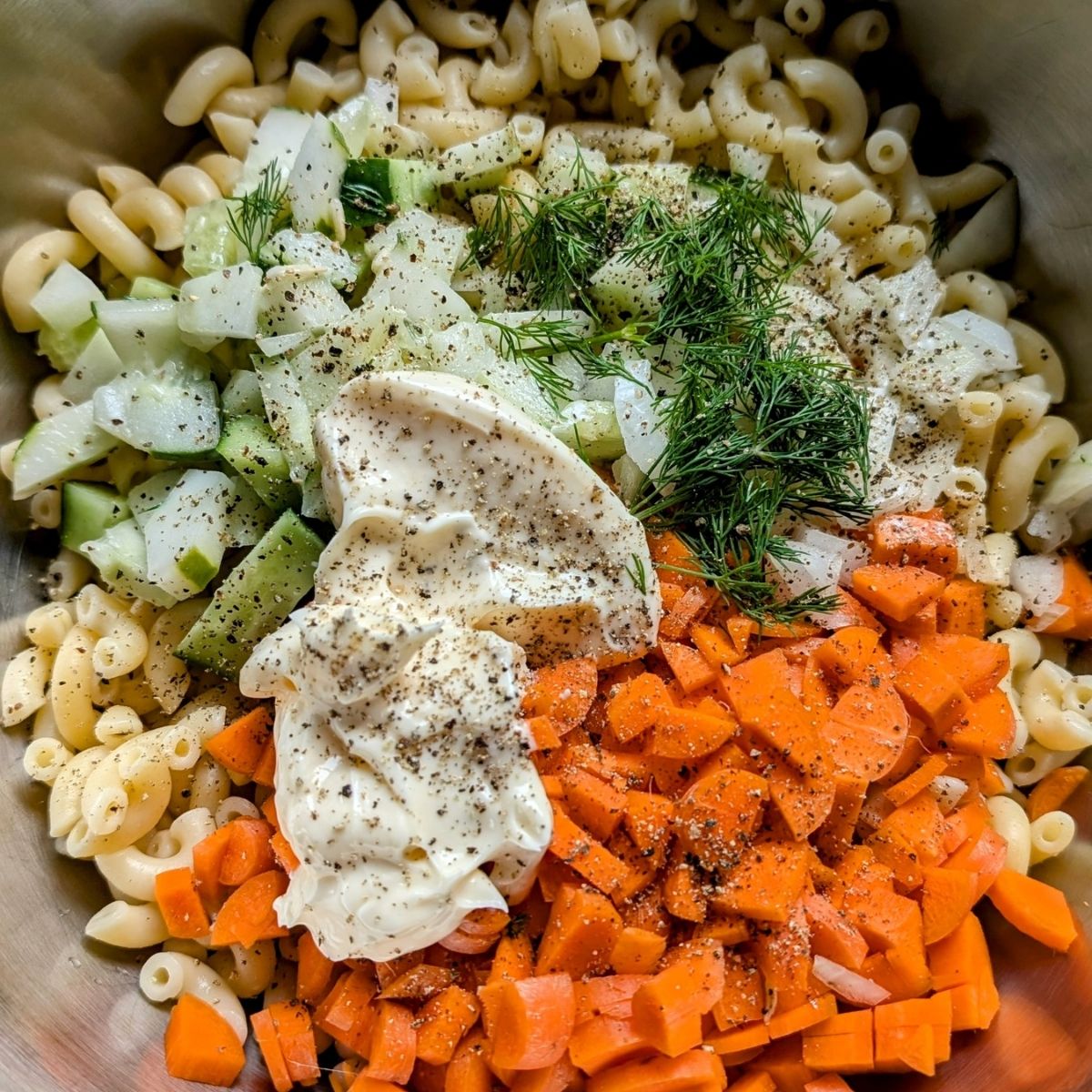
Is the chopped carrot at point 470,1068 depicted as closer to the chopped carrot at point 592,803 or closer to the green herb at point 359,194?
the chopped carrot at point 592,803

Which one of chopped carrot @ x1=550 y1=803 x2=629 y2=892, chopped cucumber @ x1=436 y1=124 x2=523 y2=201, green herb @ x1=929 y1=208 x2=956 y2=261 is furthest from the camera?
green herb @ x1=929 y1=208 x2=956 y2=261

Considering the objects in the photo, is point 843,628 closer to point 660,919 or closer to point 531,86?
point 660,919

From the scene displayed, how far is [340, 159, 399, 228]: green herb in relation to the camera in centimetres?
263

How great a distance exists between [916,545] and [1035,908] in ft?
3.14

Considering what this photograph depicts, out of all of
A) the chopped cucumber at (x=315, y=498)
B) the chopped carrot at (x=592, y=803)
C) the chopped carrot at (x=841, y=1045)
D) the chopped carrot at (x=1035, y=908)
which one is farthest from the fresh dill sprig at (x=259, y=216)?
the chopped carrot at (x=1035, y=908)

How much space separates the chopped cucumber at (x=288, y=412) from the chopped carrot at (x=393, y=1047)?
130 cm

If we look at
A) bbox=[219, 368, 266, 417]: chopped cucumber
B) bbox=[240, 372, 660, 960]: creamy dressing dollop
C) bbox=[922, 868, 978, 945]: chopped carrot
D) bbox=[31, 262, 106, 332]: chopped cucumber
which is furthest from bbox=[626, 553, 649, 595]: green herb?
bbox=[31, 262, 106, 332]: chopped cucumber

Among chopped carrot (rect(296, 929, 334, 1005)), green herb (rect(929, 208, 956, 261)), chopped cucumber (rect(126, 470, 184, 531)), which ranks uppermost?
green herb (rect(929, 208, 956, 261))

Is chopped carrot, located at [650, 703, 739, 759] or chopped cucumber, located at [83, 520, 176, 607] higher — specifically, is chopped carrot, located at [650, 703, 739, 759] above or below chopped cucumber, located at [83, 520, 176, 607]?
above

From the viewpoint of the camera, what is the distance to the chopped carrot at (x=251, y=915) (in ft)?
7.43

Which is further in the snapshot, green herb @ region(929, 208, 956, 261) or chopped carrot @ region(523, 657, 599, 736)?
green herb @ region(929, 208, 956, 261)

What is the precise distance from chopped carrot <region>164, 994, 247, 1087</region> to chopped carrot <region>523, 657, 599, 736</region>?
3.62ft

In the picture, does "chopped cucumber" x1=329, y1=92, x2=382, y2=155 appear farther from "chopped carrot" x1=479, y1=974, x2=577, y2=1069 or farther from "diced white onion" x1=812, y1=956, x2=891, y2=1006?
"diced white onion" x1=812, y1=956, x2=891, y2=1006

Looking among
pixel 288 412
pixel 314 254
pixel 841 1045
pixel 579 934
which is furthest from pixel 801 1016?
pixel 314 254
